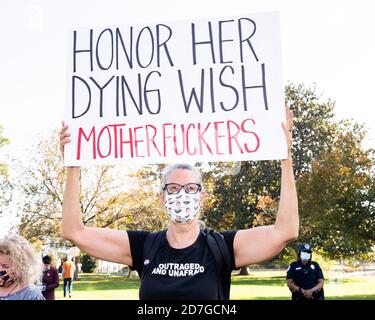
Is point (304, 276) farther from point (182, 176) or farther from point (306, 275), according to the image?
point (182, 176)

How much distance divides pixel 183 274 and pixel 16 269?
1.21 m

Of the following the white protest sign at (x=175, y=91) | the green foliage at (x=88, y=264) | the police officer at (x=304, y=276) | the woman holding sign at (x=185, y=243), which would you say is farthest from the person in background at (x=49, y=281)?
the green foliage at (x=88, y=264)

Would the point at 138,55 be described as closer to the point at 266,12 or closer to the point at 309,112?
the point at 266,12

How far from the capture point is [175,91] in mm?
3672

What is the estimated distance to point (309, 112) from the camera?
114ft

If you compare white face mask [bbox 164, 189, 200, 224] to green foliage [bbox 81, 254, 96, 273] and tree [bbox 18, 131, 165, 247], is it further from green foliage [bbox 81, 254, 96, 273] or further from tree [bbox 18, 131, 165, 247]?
green foliage [bbox 81, 254, 96, 273]

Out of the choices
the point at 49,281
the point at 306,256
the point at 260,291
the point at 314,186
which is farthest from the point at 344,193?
the point at 49,281

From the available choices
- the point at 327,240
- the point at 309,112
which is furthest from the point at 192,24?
the point at 309,112

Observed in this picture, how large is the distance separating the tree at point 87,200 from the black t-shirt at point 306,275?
18.7 m

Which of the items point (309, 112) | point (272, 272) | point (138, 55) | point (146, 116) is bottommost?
point (272, 272)

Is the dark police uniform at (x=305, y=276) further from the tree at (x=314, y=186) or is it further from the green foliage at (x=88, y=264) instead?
the green foliage at (x=88, y=264)

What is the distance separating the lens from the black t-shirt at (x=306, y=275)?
356 inches

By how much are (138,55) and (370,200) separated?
21083mm
